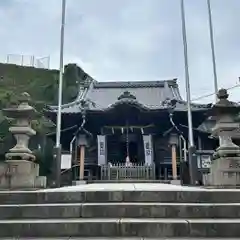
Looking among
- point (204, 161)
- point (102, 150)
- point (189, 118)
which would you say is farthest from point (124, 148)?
point (189, 118)

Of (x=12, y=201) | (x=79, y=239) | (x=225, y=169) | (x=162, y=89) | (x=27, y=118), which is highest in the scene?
(x=162, y=89)

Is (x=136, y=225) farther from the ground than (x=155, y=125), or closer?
closer

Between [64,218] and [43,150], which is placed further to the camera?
[43,150]

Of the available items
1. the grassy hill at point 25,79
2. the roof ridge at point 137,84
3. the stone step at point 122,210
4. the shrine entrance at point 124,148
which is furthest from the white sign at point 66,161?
the grassy hill at point 25,79

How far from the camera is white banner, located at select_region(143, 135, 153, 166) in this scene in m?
18.4

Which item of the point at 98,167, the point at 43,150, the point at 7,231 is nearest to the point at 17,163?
the point at 7,231

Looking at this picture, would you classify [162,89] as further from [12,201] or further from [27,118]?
[12,201]

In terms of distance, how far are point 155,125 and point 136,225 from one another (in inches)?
628

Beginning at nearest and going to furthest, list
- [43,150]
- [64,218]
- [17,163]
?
[64,218], [17,163], [43,150]

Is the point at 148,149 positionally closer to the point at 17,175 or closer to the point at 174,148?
the point at 174,148

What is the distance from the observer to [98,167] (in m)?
18.8

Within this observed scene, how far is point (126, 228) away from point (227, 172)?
4.14 m

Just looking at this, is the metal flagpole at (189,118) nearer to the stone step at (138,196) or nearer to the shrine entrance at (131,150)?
the stone step at (138,196)

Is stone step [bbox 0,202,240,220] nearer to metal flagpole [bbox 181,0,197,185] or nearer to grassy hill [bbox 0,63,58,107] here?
metal flagpole [bbox 181,0,197,185]
